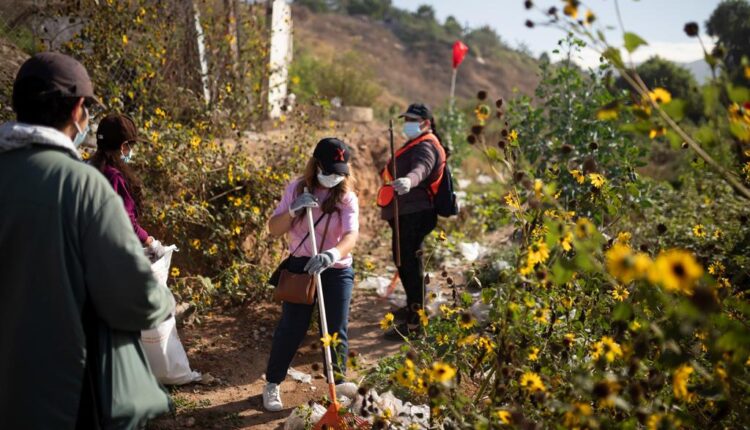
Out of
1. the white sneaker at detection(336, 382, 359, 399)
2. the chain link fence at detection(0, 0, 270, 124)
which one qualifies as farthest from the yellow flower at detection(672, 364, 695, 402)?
the chain link fence at detection(0, 0, 270, 124)

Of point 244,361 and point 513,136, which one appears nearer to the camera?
point 513,136

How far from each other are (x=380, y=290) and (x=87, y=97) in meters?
3.62

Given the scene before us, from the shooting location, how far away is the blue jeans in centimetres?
313

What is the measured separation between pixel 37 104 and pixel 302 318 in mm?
1803

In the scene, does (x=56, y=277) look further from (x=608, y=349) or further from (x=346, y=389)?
(x=346, y=389)

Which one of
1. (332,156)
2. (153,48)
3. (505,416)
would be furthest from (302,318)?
(153,48)

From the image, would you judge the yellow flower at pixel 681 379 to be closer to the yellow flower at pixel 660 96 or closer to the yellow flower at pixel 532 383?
the yellow flower at pixel 532 383

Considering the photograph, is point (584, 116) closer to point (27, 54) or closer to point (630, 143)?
point (630, 143)

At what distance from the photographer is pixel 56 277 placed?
1537 mm

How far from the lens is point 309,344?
13.4 ft

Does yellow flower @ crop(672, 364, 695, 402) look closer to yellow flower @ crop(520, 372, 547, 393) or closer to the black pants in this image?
yellow flower @ crop(520, 372, 547, 393)

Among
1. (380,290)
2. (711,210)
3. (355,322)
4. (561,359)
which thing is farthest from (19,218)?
(711,210)

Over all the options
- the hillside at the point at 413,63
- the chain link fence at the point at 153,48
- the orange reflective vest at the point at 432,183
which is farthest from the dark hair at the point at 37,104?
the hillside at the point at 413,63

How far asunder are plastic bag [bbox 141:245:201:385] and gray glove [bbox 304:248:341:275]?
→ 0.68 meters
